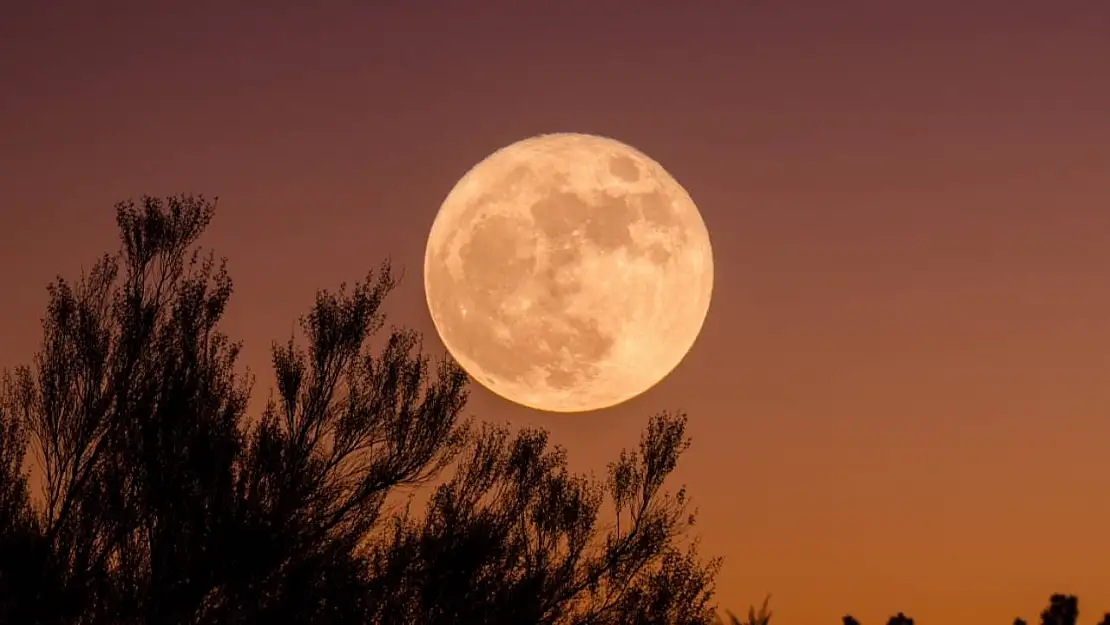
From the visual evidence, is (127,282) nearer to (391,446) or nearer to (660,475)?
(391,446)

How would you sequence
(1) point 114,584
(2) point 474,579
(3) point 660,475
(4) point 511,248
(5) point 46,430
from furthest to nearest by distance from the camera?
(3) point 660,475 < (4) point 511,248 < (2) point 474,579 < (5) point 46,430 < (1) point 114,584

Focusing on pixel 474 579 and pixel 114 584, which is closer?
pixel 114 584

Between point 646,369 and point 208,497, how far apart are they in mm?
7707

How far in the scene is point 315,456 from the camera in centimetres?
2009

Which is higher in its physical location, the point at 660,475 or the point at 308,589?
the point at 660,475

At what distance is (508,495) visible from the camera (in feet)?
73.6

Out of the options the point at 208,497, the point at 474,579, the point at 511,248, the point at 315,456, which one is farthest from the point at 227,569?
the point at 511,248

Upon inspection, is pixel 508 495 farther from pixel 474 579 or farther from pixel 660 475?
pixel 660 475

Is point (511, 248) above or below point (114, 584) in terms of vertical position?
above

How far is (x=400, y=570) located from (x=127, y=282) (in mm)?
5759

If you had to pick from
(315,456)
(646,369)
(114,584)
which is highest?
(646,369)

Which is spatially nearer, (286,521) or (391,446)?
(286,521)

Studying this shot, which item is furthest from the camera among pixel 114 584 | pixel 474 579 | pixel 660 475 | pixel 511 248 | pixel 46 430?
pixel 660 475

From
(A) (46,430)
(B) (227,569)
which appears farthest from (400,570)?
(A) (46,430)
